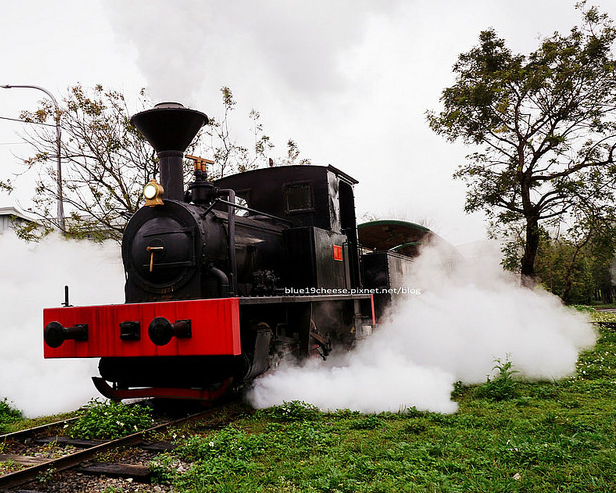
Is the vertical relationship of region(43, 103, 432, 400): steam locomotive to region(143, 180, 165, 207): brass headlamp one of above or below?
below

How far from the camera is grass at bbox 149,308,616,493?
3354 mm

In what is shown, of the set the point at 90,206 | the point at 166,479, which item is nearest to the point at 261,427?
the point at 166,479

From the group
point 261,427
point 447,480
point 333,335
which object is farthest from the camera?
point 333,335

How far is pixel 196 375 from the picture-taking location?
5.80m

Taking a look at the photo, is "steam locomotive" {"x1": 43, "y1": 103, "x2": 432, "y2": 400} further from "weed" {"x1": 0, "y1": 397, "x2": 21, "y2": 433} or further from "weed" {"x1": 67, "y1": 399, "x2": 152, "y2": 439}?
"weed" {"x1": 0, "y1": 397, "x2": 21, "y2": 433}

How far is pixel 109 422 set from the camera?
16.4 feet

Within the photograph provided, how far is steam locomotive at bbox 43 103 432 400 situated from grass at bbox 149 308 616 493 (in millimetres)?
887

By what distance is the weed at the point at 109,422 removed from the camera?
16.1 ft

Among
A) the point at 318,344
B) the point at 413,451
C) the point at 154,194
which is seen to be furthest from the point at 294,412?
the point at 154,194

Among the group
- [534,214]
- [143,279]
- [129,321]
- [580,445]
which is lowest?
[580,445]

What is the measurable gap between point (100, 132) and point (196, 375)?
8177 mm

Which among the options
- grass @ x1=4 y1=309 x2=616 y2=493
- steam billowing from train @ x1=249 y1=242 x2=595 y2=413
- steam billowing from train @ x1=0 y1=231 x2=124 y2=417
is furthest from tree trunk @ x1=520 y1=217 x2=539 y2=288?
steam billowing from train @ x1=0 y1=231 x2=124 y2=417

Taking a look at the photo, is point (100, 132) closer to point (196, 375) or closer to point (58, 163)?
point (58, 163)

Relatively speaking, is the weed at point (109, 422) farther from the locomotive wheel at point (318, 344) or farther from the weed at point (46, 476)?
the locomotive wheel at point (318, 344)
